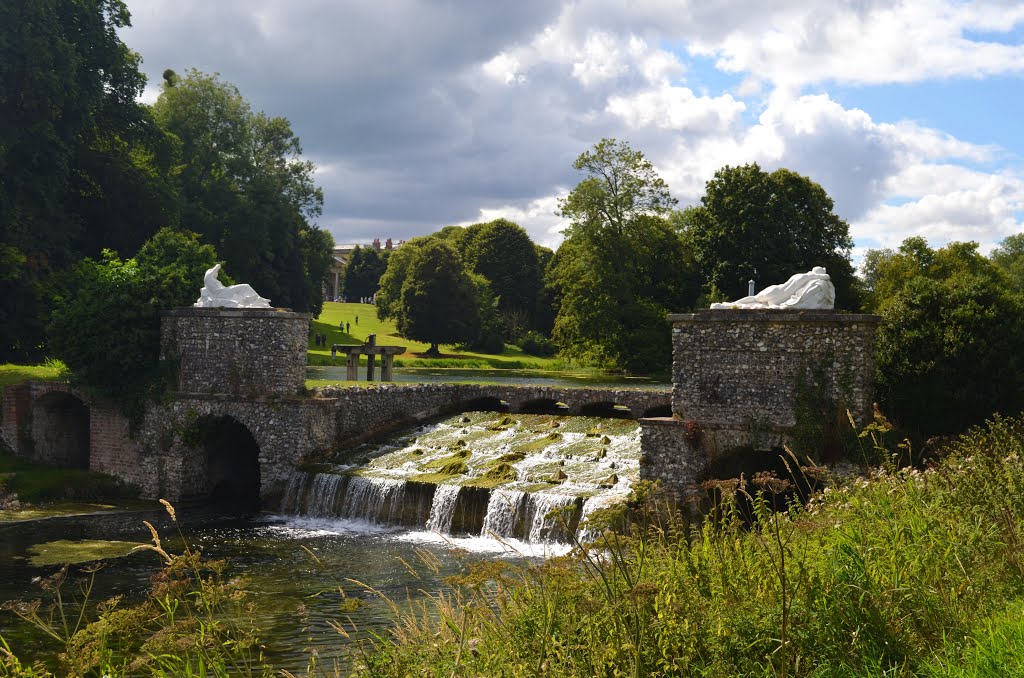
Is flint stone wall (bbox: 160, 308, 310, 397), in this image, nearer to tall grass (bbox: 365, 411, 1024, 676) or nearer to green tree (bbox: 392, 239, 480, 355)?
tall grass (bbox: 365, 411, 1024, 676)

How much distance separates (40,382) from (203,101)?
811 inches

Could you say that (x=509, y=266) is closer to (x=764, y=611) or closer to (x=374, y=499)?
(x=374, y=499)

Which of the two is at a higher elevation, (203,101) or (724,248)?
(203,101)

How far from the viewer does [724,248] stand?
120 feet

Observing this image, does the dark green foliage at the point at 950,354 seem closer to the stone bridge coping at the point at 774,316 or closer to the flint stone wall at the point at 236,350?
the stone bridge coping at the point at 774,316

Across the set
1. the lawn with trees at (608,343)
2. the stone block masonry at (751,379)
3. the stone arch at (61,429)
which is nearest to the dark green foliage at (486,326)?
the lawn with trees at (608,343)

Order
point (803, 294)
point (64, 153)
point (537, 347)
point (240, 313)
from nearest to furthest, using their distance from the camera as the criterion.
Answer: point (803, 294), point (240, 313), point (64, 153), point (537, 347)

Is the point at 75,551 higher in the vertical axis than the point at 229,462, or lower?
lower

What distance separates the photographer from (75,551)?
16.7 m

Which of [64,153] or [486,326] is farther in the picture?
[486,326]

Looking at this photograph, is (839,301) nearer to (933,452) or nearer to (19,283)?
(933,452)

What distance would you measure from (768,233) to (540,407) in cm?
1550

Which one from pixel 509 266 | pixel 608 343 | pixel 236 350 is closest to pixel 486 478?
pixel 236 350

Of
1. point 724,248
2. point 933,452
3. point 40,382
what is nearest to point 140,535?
point 40,382
